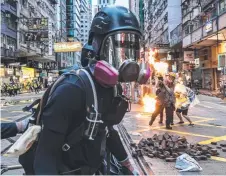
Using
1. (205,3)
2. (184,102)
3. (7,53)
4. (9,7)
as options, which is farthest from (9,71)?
(184,102)

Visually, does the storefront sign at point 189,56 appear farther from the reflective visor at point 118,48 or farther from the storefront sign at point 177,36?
the reflective visor at point 118,48

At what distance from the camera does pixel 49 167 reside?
5.71ft

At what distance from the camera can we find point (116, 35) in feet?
6.43

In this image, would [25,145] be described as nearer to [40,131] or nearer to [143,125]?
[40,131]

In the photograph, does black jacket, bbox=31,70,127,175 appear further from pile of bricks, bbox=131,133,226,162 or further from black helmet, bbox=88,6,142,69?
pile of bricks, bbox=131,133,226,162

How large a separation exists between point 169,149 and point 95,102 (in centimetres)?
556

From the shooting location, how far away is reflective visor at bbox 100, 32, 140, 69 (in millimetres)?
1938

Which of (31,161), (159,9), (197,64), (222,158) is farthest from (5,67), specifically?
(31,161)

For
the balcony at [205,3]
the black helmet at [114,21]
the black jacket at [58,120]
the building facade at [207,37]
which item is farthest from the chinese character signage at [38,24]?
the black jacket at [58,120]

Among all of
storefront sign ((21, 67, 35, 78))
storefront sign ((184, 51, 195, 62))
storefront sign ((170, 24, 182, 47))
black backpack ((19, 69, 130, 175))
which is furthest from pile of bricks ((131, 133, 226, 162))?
storefront sign ((21, 67, 35, 78))

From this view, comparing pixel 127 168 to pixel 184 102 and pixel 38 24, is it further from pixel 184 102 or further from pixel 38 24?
pixel 38 24

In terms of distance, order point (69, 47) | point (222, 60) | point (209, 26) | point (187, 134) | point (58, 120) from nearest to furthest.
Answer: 1. point (58, 120)
2. point (187, 134)
3. point (222, 60)
4. point (209, 26)
5. point (69, 47)

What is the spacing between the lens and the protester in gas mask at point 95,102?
1.74m

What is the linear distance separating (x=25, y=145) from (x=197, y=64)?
3836 centimetres
